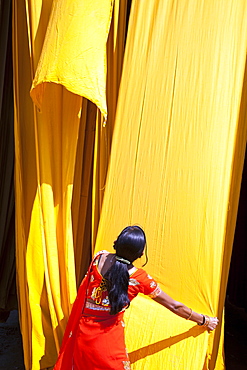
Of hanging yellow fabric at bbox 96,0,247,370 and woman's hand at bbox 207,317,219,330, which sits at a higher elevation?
hanging yellow fabric at bbox 96,0,247,370

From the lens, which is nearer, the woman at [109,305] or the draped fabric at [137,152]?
the woman at [109,305]

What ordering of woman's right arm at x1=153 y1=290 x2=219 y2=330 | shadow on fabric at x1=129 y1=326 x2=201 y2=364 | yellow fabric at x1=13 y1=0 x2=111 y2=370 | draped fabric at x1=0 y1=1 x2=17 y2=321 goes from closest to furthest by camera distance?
woman's right arm at x1=153 y1=290 x2=219 y2=330, shadow on fabric at x1=129 y1=326 x2=201 y2=364, yellow fabric at x1=13 y1=0 x2=111 y2=370, draped fabric at x1=0 y1=1 x2=17 y2=321

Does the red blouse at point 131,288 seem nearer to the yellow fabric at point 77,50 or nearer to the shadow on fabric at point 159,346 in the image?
the shadow on fabric at point 159,346

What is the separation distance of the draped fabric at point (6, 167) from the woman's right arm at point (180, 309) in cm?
141

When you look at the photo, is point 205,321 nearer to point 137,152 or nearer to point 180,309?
point 180,309

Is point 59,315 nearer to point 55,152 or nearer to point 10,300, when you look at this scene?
point 10,300

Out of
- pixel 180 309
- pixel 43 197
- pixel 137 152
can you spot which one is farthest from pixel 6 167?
pixel 180 309

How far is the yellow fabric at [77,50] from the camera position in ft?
7.41

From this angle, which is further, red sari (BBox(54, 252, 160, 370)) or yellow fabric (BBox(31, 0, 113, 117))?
yellow fabric (BBox(31, 0, 113, 117))

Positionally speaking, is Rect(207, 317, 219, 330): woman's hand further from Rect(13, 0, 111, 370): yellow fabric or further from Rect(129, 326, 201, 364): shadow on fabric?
Rect(13, 0, 111, 370): yellow fabric

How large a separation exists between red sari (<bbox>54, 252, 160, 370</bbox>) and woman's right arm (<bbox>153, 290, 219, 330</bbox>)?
0.04 metres

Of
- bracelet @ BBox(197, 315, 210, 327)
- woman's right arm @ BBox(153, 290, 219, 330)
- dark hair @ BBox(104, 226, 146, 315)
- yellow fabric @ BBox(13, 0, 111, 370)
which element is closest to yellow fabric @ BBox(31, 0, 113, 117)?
yellow fabric @ BBox(13, 0, 111, 370)

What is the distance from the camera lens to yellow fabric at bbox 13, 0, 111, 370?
2.59 m

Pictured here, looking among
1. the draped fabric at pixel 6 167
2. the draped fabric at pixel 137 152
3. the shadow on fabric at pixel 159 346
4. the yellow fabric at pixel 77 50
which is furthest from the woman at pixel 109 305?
the draped fabric at pixel 6 167
